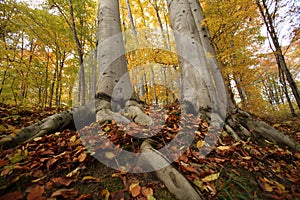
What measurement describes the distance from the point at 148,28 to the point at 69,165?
14215 millimetres

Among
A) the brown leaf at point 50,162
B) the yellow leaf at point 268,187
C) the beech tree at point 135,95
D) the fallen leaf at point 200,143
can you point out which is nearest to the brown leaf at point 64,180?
the brown leaf at point 50,162

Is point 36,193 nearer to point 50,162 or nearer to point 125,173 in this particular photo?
point 50,162

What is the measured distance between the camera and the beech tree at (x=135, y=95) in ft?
6.91

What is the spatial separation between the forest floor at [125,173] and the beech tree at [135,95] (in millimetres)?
251

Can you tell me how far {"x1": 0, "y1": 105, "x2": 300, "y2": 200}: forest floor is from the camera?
1.05 metres

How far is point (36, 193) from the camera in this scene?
0.95 meters

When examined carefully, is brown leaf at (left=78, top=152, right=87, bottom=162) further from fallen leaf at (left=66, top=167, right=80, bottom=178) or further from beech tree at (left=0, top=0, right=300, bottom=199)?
beech tree at (left=0, top=0, right=300, bottom=199)

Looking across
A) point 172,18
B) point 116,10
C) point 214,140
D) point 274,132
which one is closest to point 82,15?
point 116,10

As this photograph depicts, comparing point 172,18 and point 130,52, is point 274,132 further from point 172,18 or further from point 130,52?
point 130,52

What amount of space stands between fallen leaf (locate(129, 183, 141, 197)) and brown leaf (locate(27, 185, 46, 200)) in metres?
0.58

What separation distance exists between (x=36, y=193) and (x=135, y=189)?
26.4 inches

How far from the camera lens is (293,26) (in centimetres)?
547

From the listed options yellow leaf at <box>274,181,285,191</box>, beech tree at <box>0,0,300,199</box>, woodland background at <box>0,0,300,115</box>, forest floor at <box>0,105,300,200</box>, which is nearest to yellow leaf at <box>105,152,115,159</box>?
forest floor at <box>0,105,300,200</box>

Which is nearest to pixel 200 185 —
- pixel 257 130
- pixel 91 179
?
pixel 91 179
